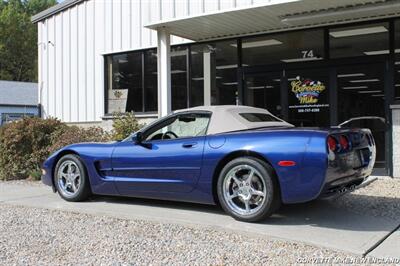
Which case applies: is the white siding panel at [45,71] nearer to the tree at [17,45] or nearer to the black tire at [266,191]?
the black tire at [266,191]

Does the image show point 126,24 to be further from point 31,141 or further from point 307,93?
point 307,93

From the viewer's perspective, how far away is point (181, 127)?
7082 mm

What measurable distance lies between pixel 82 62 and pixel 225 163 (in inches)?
377

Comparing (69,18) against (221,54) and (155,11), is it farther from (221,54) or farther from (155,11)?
(221,54)

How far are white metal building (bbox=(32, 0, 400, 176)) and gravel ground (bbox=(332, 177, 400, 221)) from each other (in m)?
1.56

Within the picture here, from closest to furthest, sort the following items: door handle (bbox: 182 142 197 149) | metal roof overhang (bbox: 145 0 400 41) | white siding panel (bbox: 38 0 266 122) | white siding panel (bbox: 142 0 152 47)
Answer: door handle (bbox: 182 142 197 149), metal roof overhang (bbox: 145 0 400 41), white siding panel (bbox: 142 0 152 47), white siding panel (bbox: 38 0 266 122)

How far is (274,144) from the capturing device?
227 inches

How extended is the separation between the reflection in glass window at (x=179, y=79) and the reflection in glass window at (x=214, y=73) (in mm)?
207

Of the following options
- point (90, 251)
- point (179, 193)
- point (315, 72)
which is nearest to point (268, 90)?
point (315, 72)

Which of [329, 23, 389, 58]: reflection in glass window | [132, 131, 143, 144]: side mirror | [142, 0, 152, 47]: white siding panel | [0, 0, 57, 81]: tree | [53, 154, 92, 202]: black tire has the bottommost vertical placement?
[53, 154, 92, 202]: black tire

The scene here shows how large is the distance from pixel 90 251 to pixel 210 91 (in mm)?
7773

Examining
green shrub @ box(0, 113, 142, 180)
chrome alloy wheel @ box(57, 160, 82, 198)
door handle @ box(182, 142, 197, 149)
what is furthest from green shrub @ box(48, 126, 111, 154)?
door handle @ box(182, 142, 197, 149)

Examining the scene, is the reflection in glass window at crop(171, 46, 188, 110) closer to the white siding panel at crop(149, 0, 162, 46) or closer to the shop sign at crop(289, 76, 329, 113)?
the white siding panel at crop(149, 0, 162, 46)

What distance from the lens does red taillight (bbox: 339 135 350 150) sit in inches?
226
